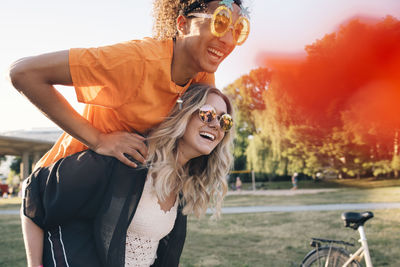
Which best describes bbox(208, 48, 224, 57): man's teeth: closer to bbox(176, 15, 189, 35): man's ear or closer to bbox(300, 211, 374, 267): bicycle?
bbox(176, 15, 189, 35): man's ear

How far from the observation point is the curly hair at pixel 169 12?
75.5 inches

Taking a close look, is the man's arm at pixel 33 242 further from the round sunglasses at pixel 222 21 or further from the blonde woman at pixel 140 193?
the round sunglasses at pixel 222 21

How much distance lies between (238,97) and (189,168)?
98.1 feet

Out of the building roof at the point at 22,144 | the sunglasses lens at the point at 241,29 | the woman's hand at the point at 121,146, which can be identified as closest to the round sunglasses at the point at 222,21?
the sunglasses lens at the point at 241,29

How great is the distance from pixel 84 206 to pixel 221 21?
3.46ft

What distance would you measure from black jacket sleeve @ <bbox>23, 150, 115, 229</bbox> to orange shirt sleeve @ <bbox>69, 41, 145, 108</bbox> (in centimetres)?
27

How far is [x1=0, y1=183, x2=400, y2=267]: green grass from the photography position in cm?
616

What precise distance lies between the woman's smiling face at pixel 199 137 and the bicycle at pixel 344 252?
2.80m

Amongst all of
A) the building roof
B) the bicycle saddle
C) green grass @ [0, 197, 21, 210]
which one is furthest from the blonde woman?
the building roof

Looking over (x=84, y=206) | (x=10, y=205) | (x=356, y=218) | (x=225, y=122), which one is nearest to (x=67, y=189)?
(x=84, y=206)

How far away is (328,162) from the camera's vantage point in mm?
30109

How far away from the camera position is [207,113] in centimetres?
204

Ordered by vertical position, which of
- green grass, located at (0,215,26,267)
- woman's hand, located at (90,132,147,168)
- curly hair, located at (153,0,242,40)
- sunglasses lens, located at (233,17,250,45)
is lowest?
green grass, located at (0,215,26,267)

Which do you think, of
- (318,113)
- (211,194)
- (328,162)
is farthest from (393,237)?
(328,162)
